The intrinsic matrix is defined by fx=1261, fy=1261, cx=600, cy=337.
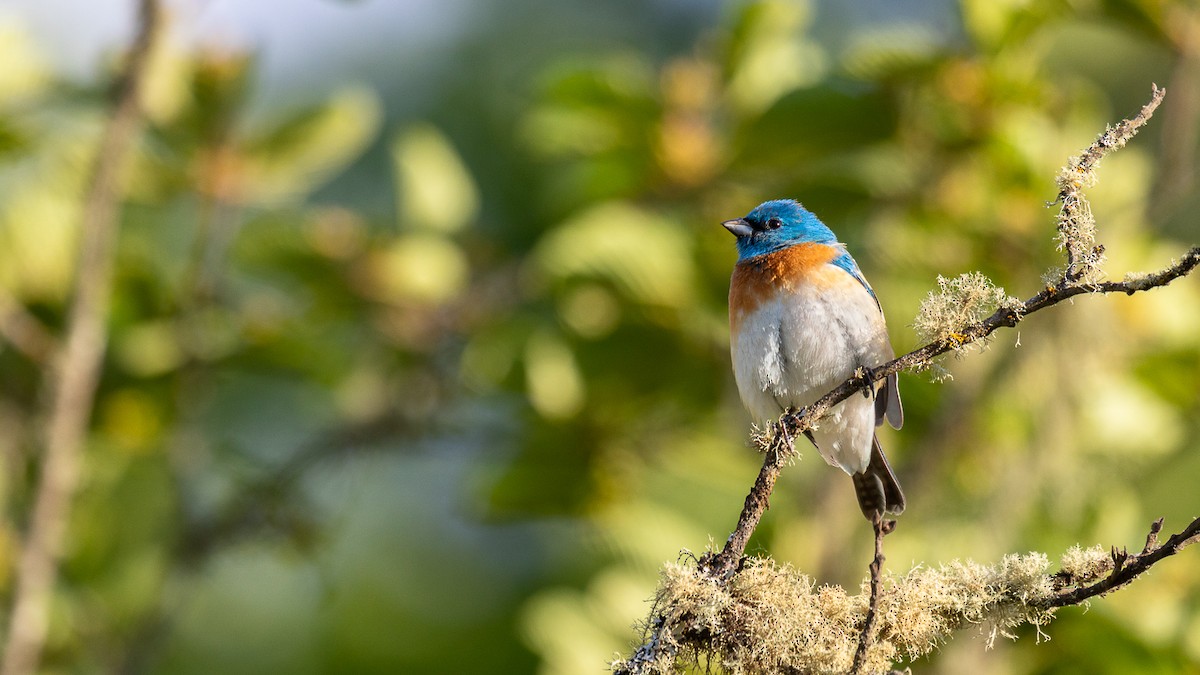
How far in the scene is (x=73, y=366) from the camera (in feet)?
12.5

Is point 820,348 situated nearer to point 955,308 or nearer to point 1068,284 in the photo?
point 955,308

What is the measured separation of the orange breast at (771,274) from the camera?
3.77 metres

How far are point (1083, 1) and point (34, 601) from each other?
3931 millimetres

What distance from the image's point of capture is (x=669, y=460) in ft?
16.8

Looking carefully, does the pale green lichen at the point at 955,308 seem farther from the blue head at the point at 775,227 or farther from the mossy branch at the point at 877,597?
the blue head at the point at 775,227

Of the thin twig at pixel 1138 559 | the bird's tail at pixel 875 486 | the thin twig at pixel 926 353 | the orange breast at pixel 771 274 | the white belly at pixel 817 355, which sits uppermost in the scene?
the orange breast at pixel 771 274

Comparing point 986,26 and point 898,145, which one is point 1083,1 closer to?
point 986,26

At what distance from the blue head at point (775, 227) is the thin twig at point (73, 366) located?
1.89 metres

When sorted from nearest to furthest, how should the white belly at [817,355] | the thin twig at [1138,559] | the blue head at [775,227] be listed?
the thin twig at [1138,559], the white belly at [817,355], the blue head at [775,227]

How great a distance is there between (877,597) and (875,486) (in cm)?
191

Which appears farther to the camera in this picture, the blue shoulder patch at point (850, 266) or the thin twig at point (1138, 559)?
the blue shoulder patch at point (850, 266)

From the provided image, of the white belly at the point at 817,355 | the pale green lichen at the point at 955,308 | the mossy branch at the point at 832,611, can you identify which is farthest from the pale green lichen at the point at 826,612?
the white belly at the point at 817,355

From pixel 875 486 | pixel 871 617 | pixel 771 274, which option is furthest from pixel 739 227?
pixel 871 617

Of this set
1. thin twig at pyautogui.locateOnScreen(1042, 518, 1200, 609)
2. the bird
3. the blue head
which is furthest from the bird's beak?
thin twig at pyautogui.locateOnScreen(1042, 518, 1200, 609)
